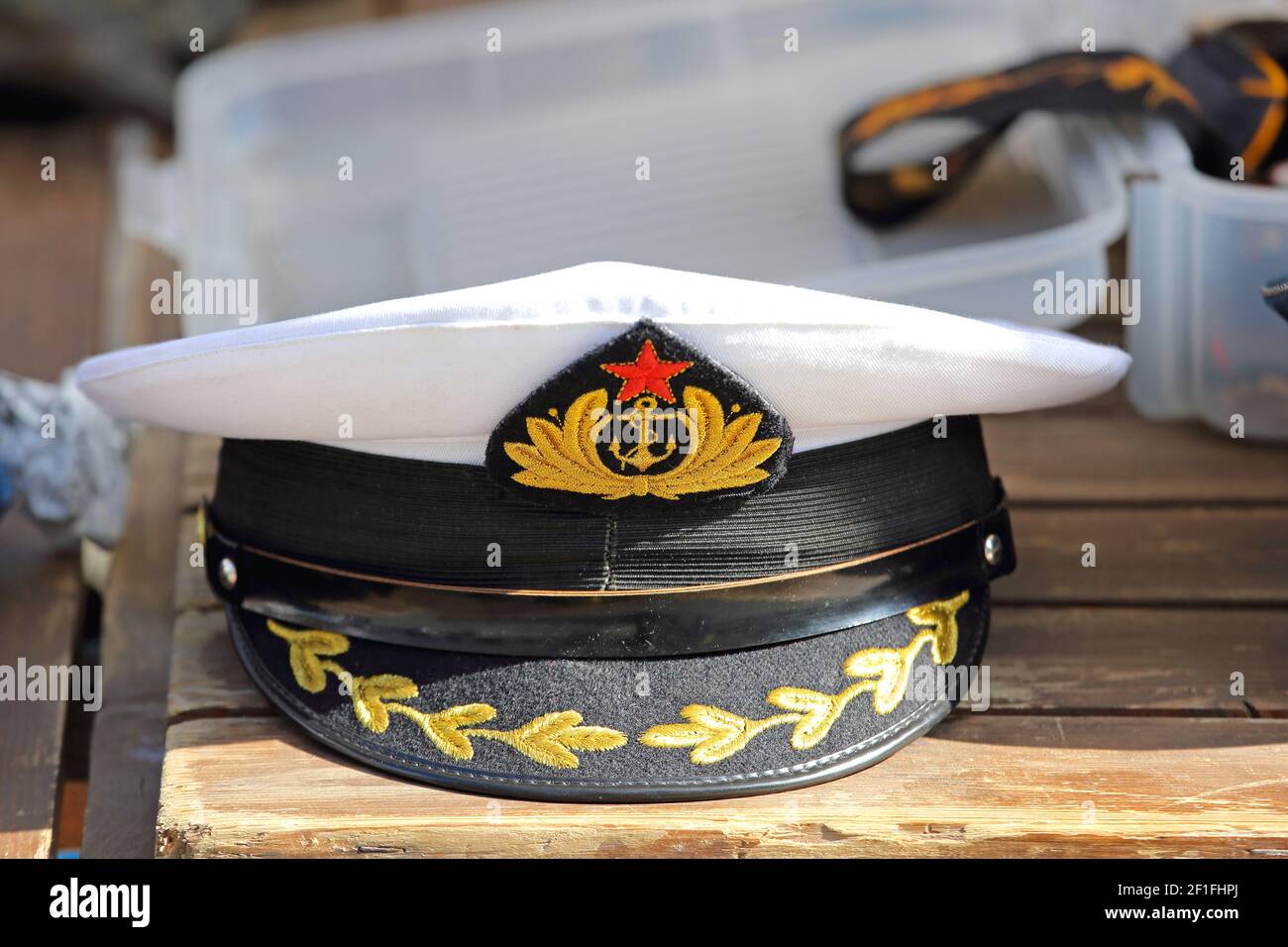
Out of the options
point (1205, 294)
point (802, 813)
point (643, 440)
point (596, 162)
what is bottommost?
point (802, 813)

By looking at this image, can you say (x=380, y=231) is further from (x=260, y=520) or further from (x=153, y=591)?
(x=260, y=520)

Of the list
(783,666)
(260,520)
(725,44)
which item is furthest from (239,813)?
(725,44)

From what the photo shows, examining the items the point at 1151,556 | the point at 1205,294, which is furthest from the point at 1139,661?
the point at 1205,294

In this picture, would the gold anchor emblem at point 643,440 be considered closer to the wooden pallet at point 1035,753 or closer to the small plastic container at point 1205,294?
the wooden pallet at point 1035,753

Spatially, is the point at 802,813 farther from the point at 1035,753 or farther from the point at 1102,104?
the point at 1102,104

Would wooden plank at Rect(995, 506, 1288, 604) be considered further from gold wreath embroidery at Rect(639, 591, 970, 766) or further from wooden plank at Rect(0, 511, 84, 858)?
wooden plank at Rect(0, 511, 84, 858)

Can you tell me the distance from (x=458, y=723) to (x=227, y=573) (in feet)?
0.63

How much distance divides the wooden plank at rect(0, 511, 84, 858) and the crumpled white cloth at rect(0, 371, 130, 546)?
0.03m

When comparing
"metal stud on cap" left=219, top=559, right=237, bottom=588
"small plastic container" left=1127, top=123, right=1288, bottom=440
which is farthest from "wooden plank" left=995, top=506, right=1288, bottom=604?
"metal stud on cap" left=219, top=559, right=237, bottom=588

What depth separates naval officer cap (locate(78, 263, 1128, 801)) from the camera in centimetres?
71

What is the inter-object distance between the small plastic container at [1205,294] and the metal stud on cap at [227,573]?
0.81m

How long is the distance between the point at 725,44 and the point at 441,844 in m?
1.22

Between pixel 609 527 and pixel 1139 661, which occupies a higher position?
pixel 609 527

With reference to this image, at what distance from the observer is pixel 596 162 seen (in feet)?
5.06
